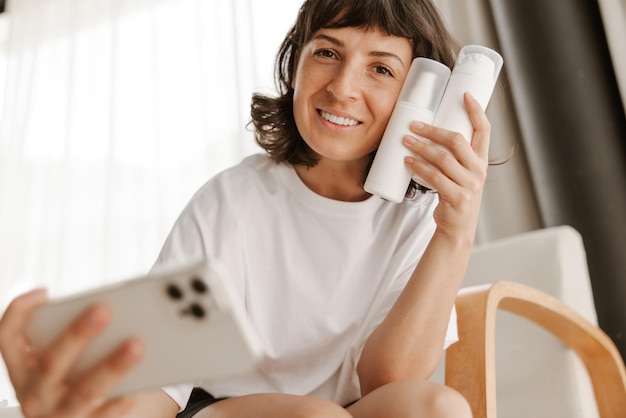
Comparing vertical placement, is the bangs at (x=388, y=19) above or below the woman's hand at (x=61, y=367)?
above

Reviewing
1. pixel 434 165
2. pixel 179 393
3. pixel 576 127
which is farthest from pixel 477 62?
pixel 576 127

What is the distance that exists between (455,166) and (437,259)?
4.5 inches

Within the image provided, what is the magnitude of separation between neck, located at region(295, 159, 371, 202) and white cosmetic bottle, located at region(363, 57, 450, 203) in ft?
0.44

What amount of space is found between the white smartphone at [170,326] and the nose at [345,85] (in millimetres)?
466

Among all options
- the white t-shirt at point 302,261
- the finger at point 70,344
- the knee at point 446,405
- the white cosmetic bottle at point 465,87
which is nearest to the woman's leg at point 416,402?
the knee at point 446,405

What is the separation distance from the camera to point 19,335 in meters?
0.43

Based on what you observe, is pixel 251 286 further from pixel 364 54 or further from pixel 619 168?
pixel 619 168

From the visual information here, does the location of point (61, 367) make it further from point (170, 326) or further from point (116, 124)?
point (116, 124)

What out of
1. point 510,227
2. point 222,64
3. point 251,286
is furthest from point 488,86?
point 222,64

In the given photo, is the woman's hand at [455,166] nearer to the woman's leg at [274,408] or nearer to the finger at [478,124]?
the finger at [478,124]

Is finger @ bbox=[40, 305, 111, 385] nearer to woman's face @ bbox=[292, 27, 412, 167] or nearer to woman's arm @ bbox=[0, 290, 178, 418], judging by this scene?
woman's arm @ bbox=[0, 290, 178, 418]

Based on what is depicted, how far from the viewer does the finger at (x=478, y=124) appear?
77 cm

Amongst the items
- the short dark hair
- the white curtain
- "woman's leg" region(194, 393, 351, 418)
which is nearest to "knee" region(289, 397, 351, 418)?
"woman's leg" region(194, 393, 351, 418)

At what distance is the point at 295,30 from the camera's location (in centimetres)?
97
